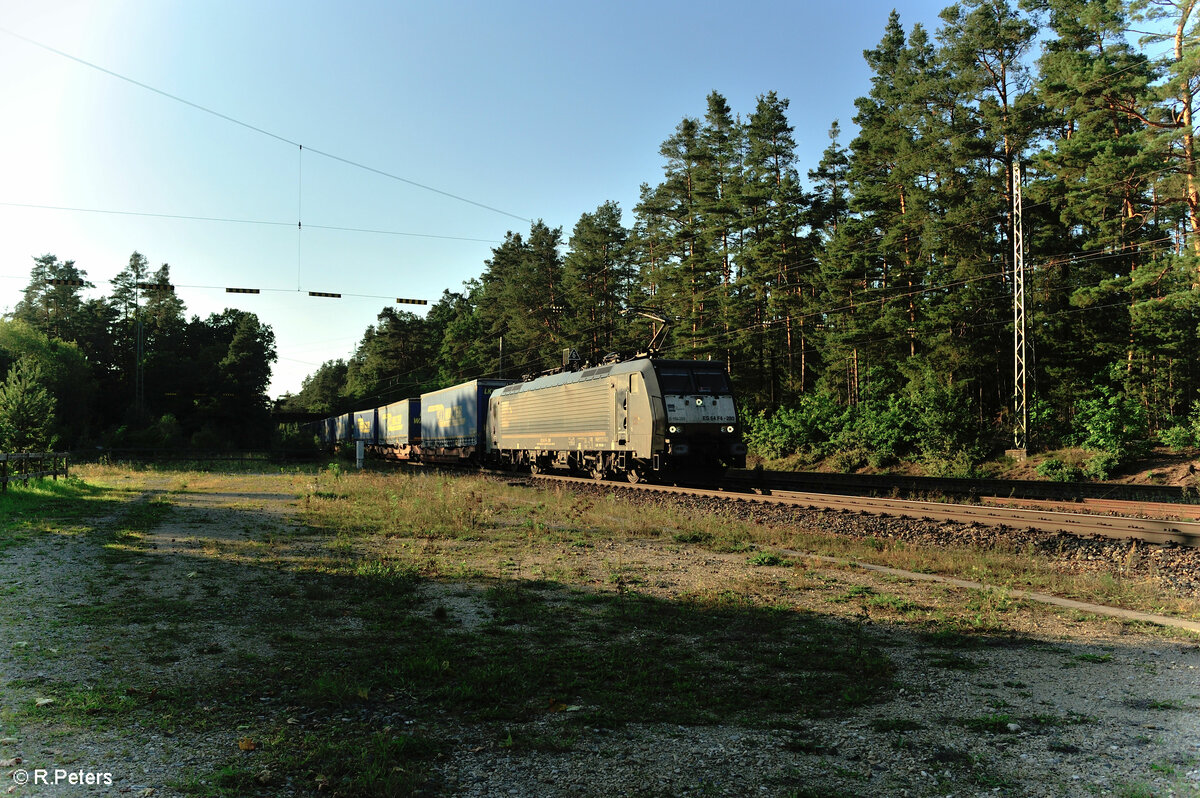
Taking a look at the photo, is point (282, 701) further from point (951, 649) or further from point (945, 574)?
point (945, 574)

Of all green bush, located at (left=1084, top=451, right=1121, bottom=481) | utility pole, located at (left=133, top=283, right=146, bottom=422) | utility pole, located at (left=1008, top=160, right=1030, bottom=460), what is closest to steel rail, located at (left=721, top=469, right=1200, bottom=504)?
green bush, located at (left=1084, top=451, right=1121, bottom=481)

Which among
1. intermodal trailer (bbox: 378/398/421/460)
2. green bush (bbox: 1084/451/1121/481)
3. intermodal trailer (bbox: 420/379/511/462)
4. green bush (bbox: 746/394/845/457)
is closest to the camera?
green bush (bbox: 1084/451/1121/481)

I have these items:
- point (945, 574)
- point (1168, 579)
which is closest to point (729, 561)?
point (945, 574)

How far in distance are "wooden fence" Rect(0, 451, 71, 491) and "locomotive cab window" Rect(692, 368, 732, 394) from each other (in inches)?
658

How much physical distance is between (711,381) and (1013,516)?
8984 mm

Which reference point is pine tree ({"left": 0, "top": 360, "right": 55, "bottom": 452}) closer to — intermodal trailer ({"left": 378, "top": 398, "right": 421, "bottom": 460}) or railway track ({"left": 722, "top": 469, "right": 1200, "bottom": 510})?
intermodal trailer ({"left": 378, "top": 398, "right": 421, "bottom": 460})

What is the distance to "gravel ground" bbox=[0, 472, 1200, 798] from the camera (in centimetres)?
354

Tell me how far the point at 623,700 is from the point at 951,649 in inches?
121

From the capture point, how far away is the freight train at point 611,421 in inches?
733

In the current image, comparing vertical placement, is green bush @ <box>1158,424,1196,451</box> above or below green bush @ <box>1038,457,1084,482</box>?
above

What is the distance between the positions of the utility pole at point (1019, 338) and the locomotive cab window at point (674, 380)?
38.0 ft

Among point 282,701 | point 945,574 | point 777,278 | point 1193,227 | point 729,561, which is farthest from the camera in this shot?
point 777,278

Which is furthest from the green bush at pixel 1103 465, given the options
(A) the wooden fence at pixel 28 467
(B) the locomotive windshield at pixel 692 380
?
(A) the wooden fence at pixel 28 467

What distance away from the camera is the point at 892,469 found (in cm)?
2830
